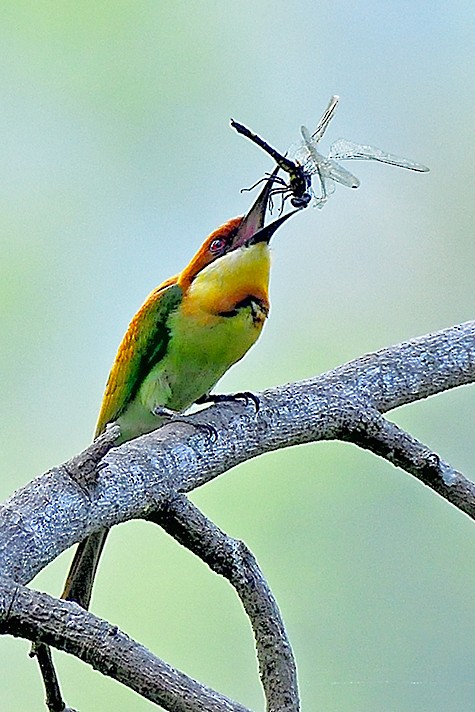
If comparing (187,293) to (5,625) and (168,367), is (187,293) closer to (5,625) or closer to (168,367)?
(168,367)

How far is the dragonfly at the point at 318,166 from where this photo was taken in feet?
3.05

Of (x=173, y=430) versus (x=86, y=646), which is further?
(x=173, y=430)

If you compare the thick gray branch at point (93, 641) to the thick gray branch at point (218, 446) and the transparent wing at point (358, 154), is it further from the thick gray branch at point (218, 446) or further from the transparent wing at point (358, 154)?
the transparent wing at point (358, 154)

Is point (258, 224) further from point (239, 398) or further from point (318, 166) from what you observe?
point (239, 398)

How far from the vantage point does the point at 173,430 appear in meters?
0.72

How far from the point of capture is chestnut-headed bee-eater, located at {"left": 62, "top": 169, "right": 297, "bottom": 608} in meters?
0.94

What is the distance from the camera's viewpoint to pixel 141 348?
3.24 feet

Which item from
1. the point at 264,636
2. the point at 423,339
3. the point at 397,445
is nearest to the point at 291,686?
the point at 264,636

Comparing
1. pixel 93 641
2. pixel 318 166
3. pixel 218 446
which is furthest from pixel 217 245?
pixel 93 641

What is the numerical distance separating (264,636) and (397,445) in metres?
0.18

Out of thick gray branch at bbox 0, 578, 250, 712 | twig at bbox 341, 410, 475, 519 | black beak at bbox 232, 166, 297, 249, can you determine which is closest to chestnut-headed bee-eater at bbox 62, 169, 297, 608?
black beak at bbox 232, 166, 297, 249

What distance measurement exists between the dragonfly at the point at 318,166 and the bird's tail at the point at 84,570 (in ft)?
1.25

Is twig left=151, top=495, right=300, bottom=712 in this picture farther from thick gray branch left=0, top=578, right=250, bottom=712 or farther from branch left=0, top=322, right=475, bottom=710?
thick gray branch left=0, top=578, right=250, bottom=712

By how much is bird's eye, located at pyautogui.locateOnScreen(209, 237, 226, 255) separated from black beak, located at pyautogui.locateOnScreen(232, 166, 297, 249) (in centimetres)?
1
